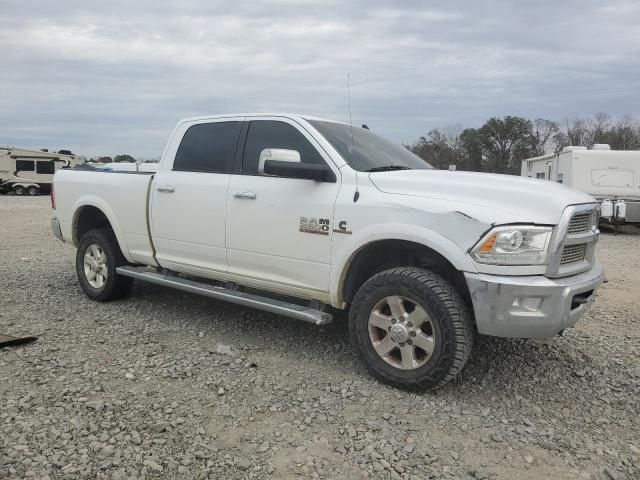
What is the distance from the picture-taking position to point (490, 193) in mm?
3650

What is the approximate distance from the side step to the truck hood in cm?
107

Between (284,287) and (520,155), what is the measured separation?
44.0 m

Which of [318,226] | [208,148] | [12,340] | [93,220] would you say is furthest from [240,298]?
[93,220]

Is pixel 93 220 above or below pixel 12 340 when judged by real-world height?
above

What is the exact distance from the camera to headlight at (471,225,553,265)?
11.2 ft

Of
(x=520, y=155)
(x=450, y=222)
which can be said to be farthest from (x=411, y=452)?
(x=520, y=155)

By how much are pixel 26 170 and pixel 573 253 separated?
109 ft

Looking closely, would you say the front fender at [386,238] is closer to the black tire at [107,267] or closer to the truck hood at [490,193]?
the truck hood at [490,193]

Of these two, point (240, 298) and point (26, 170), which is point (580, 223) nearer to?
point (240, 298)

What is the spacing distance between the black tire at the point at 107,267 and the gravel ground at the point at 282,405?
17.1 inches

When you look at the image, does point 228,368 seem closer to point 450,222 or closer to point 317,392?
point 317,392

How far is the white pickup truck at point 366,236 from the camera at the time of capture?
11.4ft

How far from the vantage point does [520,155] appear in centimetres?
4469

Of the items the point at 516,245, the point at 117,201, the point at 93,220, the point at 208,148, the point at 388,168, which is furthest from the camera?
the point at 93,220
